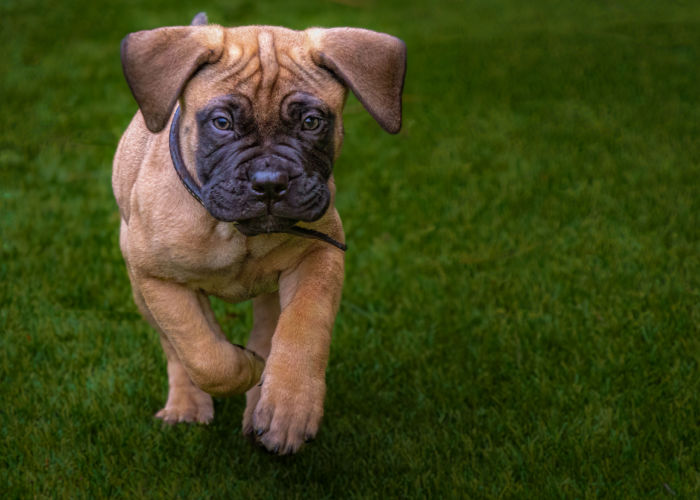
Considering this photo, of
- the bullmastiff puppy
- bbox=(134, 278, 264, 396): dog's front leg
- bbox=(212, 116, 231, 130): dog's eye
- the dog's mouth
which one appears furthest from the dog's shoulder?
the dog's mouth

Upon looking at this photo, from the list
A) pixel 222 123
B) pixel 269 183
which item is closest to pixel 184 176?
pixel 222 123

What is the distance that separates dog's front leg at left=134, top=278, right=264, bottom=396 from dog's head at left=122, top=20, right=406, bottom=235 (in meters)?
0.58

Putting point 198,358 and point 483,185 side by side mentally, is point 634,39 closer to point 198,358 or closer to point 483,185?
point 483,185

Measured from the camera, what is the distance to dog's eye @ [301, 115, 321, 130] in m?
3.59

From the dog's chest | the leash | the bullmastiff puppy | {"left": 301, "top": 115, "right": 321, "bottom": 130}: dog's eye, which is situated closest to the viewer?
the bullmastiff puppy

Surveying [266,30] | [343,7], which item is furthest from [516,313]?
[343,7]

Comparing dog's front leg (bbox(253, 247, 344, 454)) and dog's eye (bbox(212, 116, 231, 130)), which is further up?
dog's eye (bbox(212, 116, 231, 130))

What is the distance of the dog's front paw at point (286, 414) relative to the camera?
11.2 ft

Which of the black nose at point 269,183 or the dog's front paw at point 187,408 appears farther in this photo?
the dog's front paw at point 187,408

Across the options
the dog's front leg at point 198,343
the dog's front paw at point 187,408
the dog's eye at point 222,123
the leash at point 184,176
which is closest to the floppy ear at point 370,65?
the dog's eye at point 222,123

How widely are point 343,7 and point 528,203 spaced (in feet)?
23.8

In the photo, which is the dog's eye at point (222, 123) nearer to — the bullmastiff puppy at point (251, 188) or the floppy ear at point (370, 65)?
the bullmastiff puppy at point (251, 188)

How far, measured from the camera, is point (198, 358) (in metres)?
3.86

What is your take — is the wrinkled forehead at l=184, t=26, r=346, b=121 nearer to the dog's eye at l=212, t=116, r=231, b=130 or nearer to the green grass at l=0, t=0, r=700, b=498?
the dog's eye at l=212, t=116, r=231, b=130
